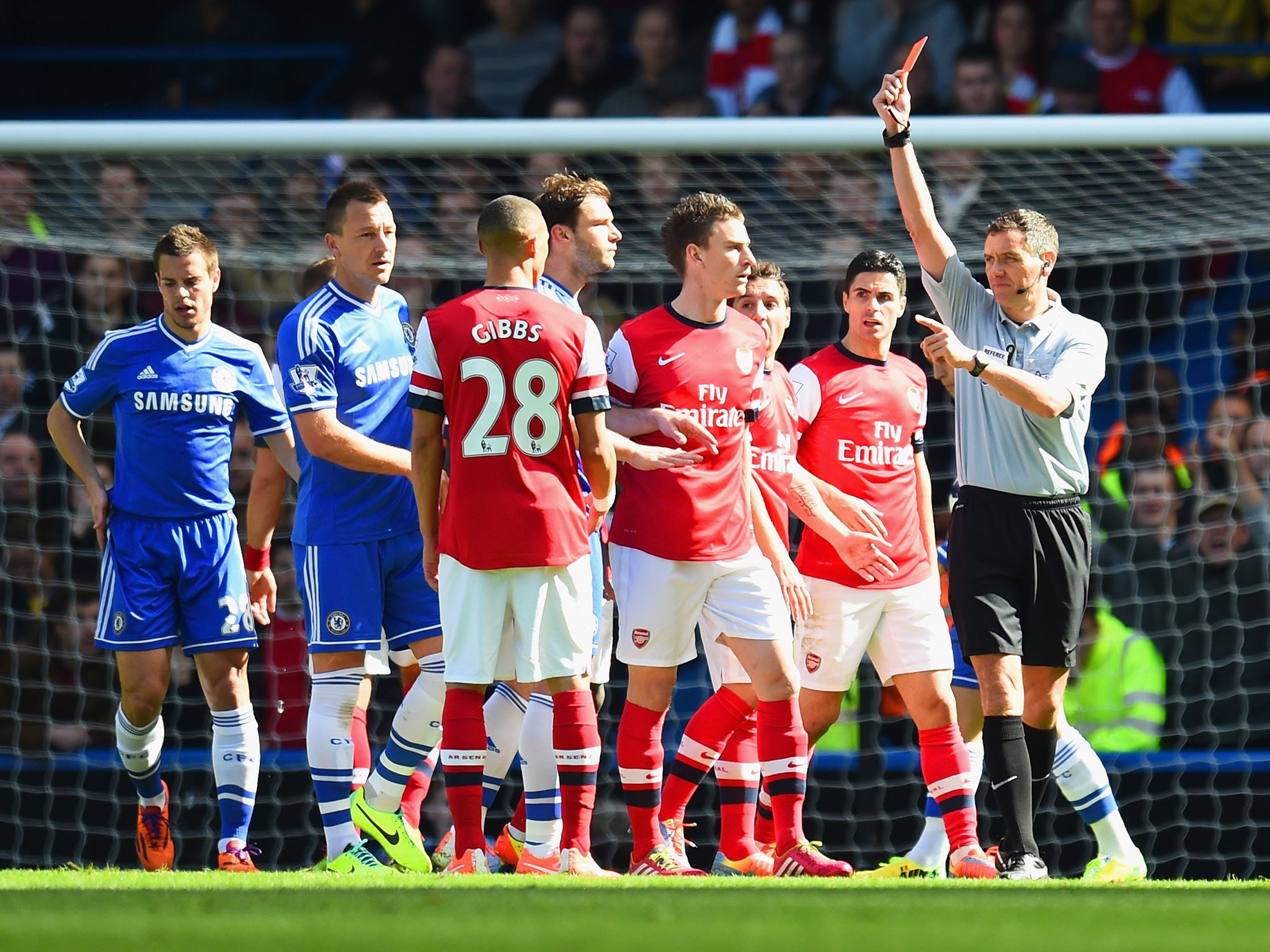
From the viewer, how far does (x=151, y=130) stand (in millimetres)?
5969

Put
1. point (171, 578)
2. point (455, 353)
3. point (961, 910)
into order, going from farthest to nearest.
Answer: point (171, 578), point (455, 353), point (961, 910)

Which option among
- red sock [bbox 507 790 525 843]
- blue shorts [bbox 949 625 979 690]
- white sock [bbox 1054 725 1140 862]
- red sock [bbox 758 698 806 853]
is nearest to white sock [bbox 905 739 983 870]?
blue shorts [bbox 949 625 979 690]

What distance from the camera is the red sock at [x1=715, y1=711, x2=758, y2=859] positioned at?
542cm

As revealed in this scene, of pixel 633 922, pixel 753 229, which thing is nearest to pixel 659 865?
pixel 633 922

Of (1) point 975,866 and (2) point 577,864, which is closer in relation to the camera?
(2) point 577,864

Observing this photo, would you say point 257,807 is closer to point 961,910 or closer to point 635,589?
point 635,589

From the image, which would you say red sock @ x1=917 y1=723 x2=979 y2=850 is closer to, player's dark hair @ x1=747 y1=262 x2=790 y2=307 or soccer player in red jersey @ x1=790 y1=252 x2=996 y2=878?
soccer player in red jersey @ x1=790 y1=252 x2=996 y2=878

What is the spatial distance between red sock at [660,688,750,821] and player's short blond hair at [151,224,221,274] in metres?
2.37

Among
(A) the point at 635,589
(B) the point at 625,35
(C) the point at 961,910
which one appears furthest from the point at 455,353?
(B) the point at 625,35

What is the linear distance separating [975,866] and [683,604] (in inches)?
50.1

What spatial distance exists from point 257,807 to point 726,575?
11.2 ft

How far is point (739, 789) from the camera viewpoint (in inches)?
217

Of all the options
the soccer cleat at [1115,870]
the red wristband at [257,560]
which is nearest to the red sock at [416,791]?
the red wristband at [257,560]

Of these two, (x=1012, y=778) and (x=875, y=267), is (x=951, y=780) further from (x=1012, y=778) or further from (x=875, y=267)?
(x=875, y=267)
